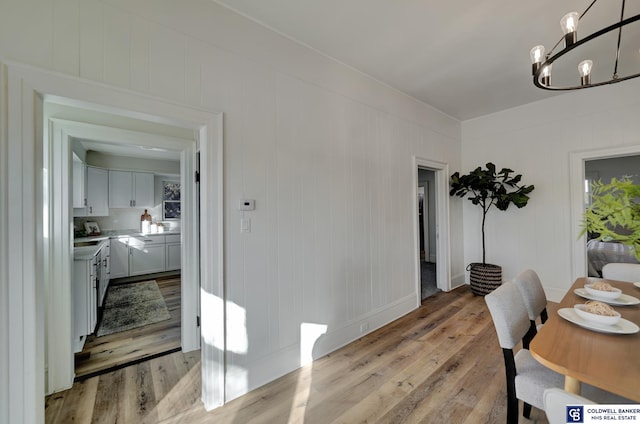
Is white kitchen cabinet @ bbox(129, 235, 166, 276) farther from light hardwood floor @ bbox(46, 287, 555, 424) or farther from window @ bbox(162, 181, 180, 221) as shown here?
light hardwood floor @ bbox(46, 287, 555, 424)

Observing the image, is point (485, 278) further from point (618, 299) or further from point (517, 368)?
point (517, 368)

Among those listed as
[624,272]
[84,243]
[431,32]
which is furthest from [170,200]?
[624,272]

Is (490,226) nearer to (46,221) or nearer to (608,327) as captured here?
(608,327)

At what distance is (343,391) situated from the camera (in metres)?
2.02

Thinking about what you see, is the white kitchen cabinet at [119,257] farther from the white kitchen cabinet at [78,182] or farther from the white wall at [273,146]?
the white wall at [273,146]

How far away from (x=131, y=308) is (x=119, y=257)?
2.04 metres

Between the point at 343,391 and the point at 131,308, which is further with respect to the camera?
the point at 131,308

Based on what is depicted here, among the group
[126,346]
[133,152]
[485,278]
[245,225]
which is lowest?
[126,346]

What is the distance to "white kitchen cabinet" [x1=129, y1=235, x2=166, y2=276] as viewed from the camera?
5457mm

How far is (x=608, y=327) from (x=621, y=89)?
3.67 metres

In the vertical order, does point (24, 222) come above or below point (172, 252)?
above

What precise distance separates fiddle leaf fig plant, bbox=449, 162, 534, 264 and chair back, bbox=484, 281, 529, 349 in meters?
2.67

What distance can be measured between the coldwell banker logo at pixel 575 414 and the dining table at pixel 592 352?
0.74 ft

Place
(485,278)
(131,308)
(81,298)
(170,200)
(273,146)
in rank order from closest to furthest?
1. (273,146)
2. (81,298)
3. (131,308)
4. (485,278)
5. (170,200)
